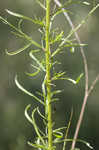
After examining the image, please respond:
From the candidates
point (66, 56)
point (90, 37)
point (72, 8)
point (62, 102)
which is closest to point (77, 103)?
point (62, 102)

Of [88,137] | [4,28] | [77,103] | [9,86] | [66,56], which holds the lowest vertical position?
[88,137]

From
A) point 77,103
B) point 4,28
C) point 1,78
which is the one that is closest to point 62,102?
point 77,103

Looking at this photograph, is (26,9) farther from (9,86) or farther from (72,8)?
(9,86)

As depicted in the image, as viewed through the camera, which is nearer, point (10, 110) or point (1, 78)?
point (10, 110)

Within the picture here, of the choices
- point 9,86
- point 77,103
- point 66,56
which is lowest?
point 77,103

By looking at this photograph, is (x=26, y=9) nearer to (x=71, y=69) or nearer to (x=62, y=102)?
(x=71, y=69)

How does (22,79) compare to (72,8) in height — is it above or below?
below

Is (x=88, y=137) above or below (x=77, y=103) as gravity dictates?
below

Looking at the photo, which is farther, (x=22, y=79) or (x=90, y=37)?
(x=90, y=37)

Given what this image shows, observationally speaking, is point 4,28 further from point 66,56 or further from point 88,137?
point 88,137
